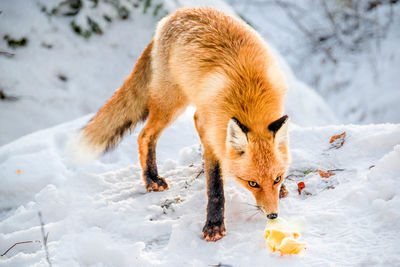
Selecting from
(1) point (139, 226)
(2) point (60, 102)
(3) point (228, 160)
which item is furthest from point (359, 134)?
(2) point (60, 102)

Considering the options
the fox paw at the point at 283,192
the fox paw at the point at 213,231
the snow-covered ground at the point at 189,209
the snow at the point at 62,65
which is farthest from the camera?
the snow at the point at 62,65

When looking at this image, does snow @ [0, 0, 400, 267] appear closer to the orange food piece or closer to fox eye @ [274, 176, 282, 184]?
the orange food piece

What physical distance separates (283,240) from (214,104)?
99 cm

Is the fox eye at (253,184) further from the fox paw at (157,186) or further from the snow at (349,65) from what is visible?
the snow at (349,65)

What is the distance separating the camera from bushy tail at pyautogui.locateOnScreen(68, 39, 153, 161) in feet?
9.71

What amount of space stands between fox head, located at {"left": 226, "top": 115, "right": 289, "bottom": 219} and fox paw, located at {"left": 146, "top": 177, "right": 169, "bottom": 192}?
1.01 metres

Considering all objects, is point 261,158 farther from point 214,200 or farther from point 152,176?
point 152,176

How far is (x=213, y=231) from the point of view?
6.79 ft

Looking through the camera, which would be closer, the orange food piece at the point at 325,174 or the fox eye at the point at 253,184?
the fox eye at the point at 253,184

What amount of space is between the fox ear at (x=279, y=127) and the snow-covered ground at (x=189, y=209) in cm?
55

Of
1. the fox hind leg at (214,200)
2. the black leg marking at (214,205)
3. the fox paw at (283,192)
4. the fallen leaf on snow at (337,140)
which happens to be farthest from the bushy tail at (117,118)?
the fallen leaf on snow at (337,140)

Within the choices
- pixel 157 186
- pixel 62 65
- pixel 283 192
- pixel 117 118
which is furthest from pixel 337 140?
pixel 62 65

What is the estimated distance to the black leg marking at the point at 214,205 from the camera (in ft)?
6.79

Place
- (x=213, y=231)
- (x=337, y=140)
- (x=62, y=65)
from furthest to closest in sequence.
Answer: (x=62, y=65) < (x=337, y=140) < (x=213, y=231)
